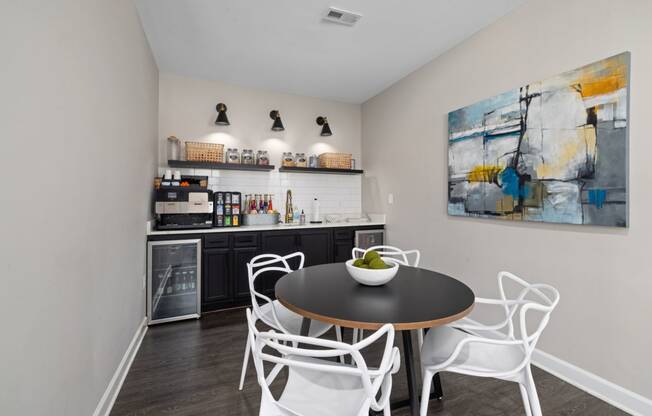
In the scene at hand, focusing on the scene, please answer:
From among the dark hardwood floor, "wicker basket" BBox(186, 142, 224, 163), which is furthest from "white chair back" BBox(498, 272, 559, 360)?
"wicker basket" BBox(186, 142, 224, 163)

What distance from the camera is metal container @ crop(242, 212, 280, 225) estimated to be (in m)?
3.94

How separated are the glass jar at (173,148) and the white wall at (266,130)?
109mm

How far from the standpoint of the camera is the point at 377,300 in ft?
4.80

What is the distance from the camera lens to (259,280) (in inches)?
143

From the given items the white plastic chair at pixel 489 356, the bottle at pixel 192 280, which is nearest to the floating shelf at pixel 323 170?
the bottle at pixel 192 280

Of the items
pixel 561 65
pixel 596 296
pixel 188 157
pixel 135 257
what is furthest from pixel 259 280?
pixel 561 65

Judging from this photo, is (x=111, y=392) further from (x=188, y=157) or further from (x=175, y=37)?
(x=175, y=37)

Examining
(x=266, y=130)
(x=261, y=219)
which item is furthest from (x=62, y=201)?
(x=266, y=130)

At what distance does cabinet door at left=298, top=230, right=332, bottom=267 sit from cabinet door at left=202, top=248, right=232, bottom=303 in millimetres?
925

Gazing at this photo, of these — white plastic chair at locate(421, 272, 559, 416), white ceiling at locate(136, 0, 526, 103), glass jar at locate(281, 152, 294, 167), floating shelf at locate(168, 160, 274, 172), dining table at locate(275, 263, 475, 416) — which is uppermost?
white ceiling at locate(136, 0, 526, 103)

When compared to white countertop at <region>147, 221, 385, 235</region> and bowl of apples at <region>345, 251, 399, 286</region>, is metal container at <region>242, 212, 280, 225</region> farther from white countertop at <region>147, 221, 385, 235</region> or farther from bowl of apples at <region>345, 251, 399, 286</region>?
bowl of apples at <region>345, 251, 399, 286</region>

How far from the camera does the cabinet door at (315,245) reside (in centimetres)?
384

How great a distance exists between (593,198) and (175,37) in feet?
12.2

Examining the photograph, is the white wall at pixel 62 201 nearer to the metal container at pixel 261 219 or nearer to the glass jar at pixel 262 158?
the metal container at pixel 261 219
